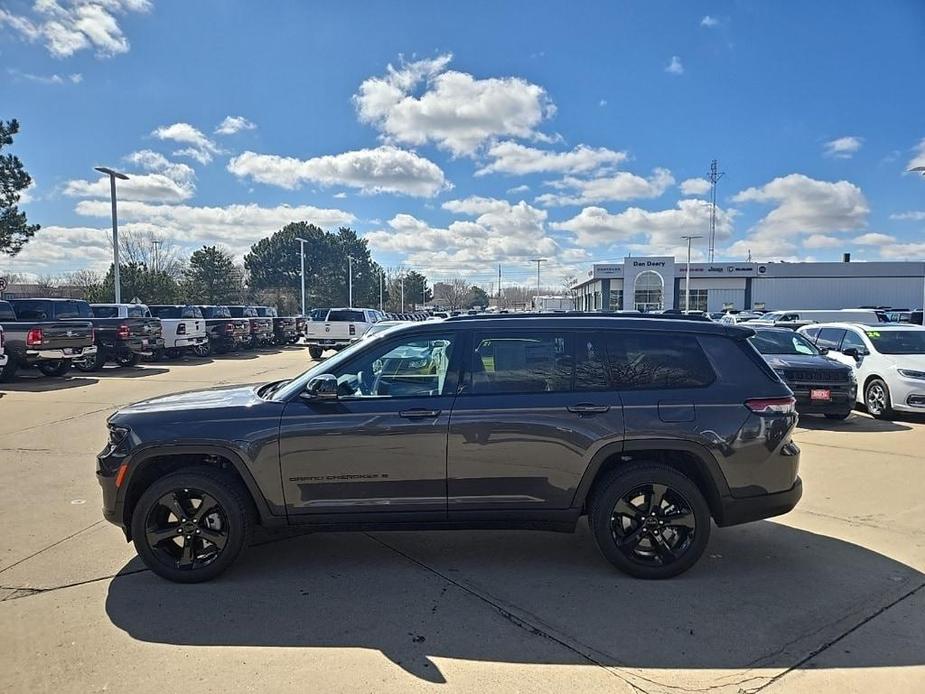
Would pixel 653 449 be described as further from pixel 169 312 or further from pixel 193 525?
pixel 169 312

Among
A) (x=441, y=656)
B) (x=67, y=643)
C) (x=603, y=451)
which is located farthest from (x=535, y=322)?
(x=67, y=643)

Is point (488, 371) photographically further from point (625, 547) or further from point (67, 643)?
point (67, 643)

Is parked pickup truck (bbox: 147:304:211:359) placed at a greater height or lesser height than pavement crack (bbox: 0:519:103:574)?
greater

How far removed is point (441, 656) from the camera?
3.15 metres

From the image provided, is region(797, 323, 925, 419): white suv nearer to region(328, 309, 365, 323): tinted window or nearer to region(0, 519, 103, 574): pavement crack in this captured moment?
region(0, 519, 103, 574): pavement crack

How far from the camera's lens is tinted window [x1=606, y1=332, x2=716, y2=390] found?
4.13m

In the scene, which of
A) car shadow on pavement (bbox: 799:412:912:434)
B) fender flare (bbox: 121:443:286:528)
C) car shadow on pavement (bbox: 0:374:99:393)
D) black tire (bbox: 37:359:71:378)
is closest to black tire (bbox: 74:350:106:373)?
black tire (bbox: 37:359:71:378)

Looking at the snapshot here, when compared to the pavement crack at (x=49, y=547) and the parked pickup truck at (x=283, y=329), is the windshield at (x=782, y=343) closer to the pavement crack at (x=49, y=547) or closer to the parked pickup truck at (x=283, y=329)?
the pavement crack at (x=49, y=547)

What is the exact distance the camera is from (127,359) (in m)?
18.7

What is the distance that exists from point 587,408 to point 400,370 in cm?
133

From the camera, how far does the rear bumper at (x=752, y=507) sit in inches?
159

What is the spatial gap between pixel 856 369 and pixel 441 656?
1048cm

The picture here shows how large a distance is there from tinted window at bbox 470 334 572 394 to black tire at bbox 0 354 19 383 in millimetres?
14801

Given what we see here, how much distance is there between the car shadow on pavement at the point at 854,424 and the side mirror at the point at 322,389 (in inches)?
321
